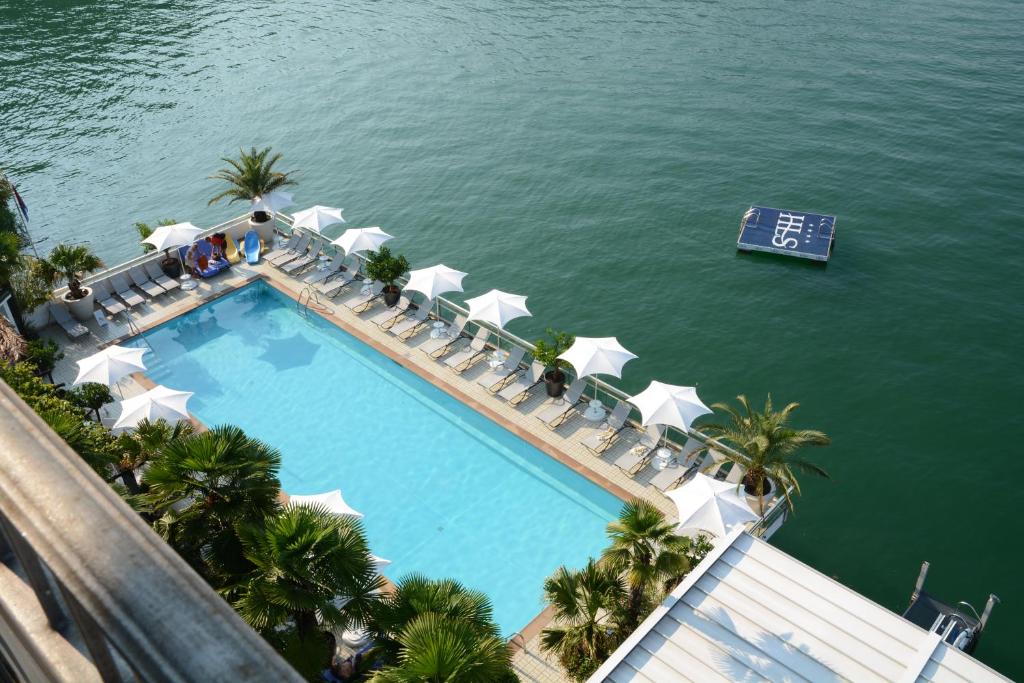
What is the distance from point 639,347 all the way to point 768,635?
616 inches

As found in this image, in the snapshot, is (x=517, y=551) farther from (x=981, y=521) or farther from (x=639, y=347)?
(x=981, y=521)

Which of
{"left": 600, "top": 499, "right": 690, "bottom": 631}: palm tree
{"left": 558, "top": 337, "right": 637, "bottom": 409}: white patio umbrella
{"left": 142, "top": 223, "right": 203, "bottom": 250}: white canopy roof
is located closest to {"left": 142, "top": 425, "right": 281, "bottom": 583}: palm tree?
{"left": 600, "top": 499, "right": 690, "bottom": 631}: palm tree

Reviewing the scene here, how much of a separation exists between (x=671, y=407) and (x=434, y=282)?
889cm

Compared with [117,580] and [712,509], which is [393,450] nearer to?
[712,509]

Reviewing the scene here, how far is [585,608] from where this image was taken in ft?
49.5

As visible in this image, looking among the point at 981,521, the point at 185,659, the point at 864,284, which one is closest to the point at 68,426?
the point at 185,659

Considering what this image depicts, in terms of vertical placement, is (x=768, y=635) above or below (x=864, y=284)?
below

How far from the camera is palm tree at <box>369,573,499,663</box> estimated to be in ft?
38.4

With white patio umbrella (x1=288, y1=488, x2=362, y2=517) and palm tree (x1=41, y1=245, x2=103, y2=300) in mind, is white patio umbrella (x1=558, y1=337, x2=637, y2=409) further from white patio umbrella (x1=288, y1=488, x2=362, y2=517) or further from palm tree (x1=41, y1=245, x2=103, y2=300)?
palm tree (x1=41, y1=245, x2=103, y2=300)

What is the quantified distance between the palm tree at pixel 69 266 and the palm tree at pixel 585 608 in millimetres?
19767

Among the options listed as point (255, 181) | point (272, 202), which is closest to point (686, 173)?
point (272, 202)

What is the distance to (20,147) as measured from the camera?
44.2 metres

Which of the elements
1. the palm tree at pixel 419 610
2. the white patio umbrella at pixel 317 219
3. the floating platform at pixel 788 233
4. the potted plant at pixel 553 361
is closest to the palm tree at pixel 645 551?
the palm tree at pixel 419 610

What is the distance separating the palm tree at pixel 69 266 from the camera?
2628 cm
